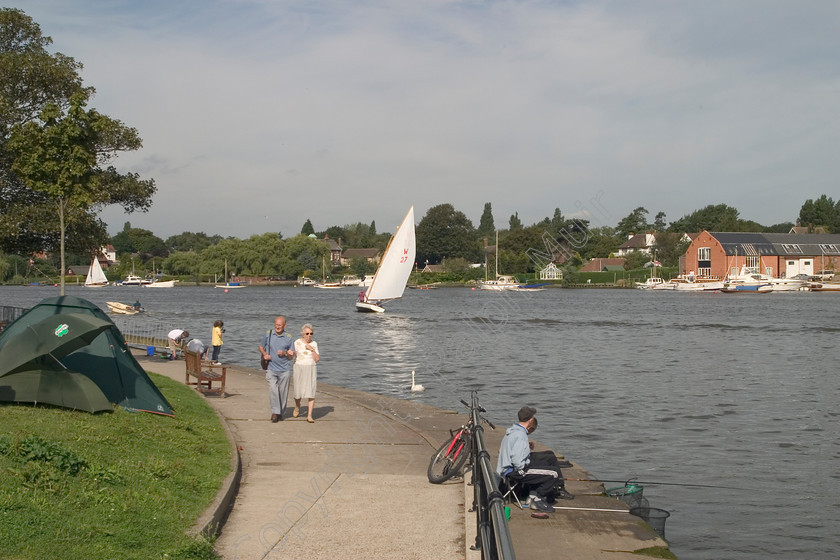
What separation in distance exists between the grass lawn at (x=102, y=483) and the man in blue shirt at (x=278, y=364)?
2457 millimetres

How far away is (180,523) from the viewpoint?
8.16 meters

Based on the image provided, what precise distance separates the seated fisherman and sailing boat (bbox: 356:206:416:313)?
177 ft

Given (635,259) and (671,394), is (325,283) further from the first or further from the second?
(671,394)

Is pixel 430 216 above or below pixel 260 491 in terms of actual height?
above

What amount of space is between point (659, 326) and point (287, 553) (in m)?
57.1

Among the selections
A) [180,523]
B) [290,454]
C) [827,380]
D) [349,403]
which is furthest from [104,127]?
[827,380]

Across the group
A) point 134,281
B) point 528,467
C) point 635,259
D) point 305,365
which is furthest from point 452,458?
point 134,281

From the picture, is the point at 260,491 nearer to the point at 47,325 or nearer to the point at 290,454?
the point at 290,454

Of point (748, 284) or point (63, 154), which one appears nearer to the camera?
point (63, 154)

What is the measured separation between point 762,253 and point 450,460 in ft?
456

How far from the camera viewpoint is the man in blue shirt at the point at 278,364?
48.2ft

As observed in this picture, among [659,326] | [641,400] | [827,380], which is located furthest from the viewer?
[659,326]

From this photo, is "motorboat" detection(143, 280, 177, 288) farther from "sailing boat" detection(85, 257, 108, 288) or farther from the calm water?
the calm water

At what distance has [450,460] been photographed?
10781mm
